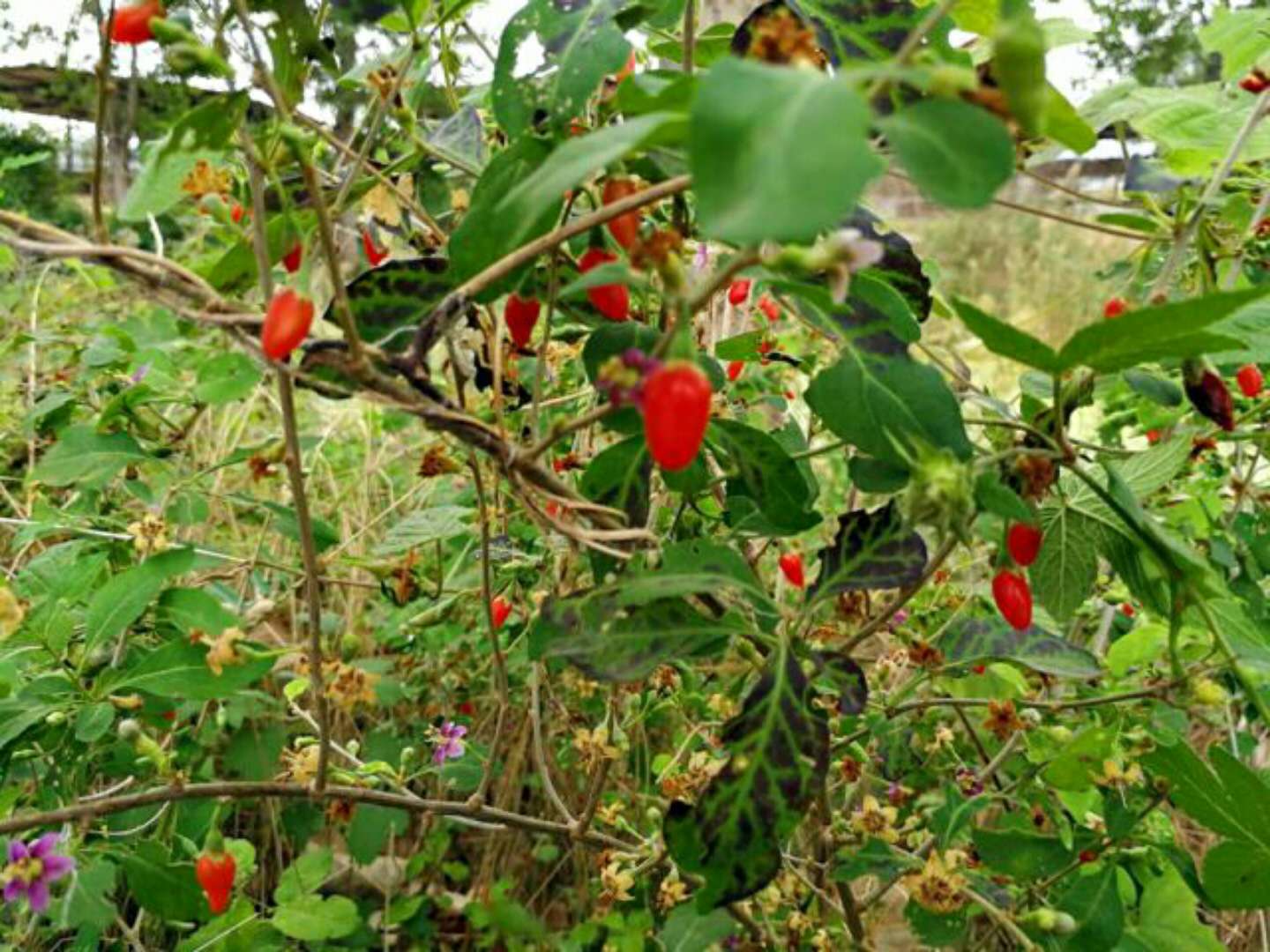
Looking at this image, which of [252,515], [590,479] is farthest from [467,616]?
[590,479]

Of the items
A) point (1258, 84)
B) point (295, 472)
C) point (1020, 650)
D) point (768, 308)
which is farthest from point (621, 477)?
point (768, 308)

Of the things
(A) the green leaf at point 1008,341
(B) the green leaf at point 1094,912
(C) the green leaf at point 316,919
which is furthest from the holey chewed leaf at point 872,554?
(C) the green leaf at point 316,919

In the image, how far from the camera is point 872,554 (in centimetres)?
63

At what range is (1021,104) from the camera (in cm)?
34

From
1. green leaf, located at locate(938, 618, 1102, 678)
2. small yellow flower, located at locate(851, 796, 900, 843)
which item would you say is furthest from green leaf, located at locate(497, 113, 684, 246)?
small yellow flower, located at locate(851, 796, 900, 843)

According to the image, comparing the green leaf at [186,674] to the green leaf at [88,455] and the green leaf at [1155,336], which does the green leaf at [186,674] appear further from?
the green leaf at [1155,336]

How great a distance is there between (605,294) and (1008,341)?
22cm

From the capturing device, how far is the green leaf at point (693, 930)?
36.9 inches

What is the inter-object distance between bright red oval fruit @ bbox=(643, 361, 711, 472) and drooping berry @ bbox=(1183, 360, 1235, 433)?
0.37 metres

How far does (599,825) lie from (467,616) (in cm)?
37

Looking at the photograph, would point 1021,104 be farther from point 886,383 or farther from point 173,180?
point 173,180

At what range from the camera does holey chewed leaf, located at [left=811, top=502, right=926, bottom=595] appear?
0.61 meters

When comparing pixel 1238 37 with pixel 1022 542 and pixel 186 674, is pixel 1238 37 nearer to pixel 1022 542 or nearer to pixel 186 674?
pixel 1022 542

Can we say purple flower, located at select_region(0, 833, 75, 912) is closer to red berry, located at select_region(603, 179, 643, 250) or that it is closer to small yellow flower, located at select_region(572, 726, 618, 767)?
small yellow flower, located at select_region(572, 726, 618, 767)
